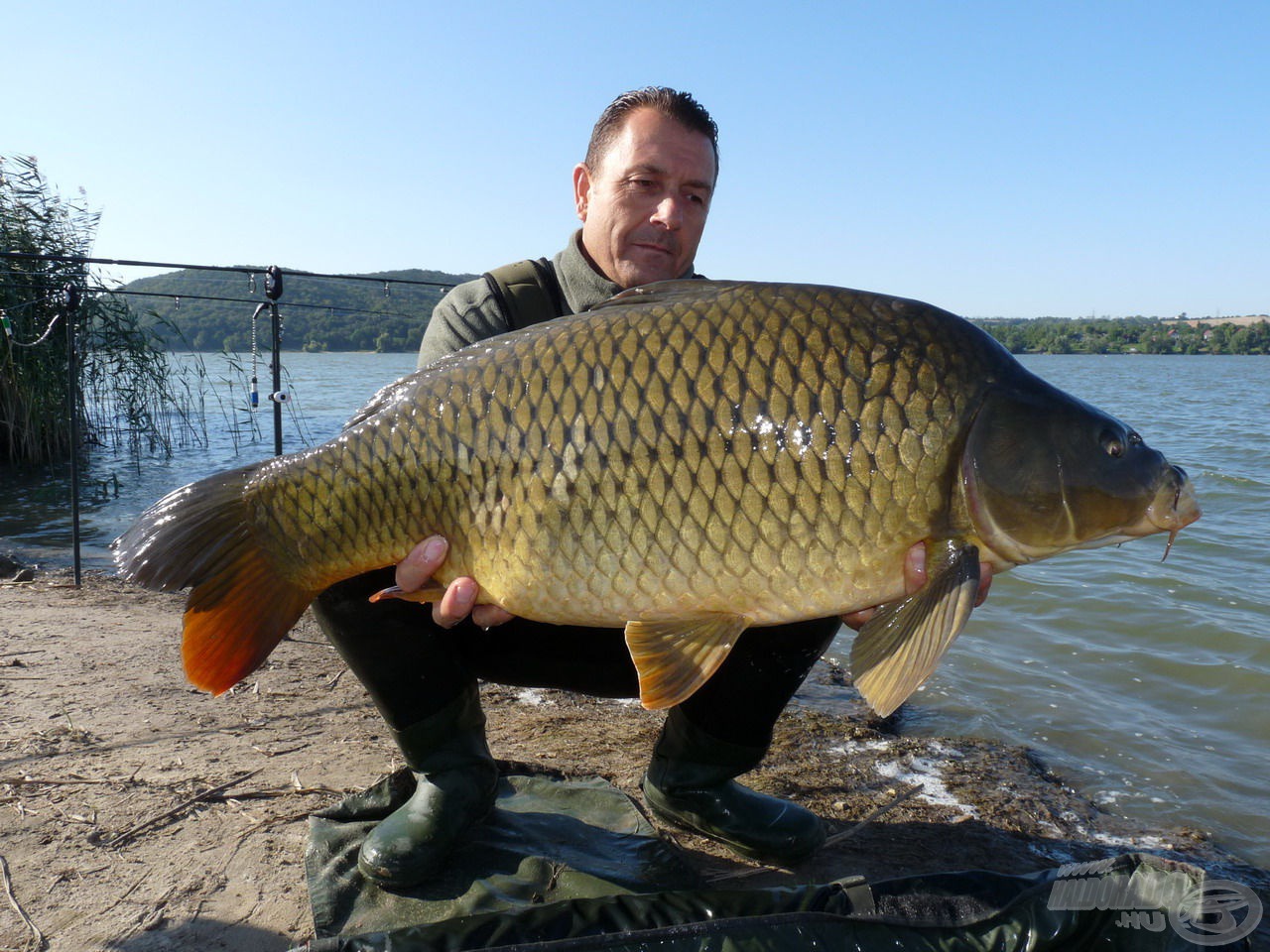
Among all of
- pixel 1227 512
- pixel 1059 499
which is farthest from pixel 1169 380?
pixel 1059 499

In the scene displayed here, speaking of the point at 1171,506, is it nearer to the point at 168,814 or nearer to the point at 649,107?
the point at 649,107

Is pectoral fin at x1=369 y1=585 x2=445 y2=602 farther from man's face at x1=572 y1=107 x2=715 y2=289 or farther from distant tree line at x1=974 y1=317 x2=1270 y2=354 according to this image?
distant tree line at x1=974 y1=317 x2=1270 y2=354

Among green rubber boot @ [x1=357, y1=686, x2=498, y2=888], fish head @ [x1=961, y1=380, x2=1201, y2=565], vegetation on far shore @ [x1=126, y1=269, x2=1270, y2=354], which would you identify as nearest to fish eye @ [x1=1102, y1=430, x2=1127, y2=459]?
fish head @ [x1=961, y1=380, x2=1201, y2=565]

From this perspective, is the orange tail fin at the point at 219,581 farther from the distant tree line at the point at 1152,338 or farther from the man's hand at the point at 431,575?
the distant tree line at the point at 1152,338

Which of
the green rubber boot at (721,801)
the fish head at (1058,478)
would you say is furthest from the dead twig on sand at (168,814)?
the fish head at (1058,478)

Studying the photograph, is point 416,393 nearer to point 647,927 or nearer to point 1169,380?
point 647,927

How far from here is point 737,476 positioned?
155 centimetres

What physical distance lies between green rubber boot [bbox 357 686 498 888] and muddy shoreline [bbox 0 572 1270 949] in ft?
0.58

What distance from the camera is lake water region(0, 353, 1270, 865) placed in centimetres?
292

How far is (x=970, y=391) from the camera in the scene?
158cm

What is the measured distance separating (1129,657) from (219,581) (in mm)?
3961

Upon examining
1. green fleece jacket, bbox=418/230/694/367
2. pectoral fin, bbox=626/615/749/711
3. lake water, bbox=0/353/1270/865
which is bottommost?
lake water, bbox=0/353/1270/865

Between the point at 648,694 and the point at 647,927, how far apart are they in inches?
14.7

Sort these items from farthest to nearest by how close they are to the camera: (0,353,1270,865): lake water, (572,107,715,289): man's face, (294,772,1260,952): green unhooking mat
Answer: (0,353,1270,865): lake water
(572,107,715,289): man's face
(294,772,1260,952): green unhooking mat
